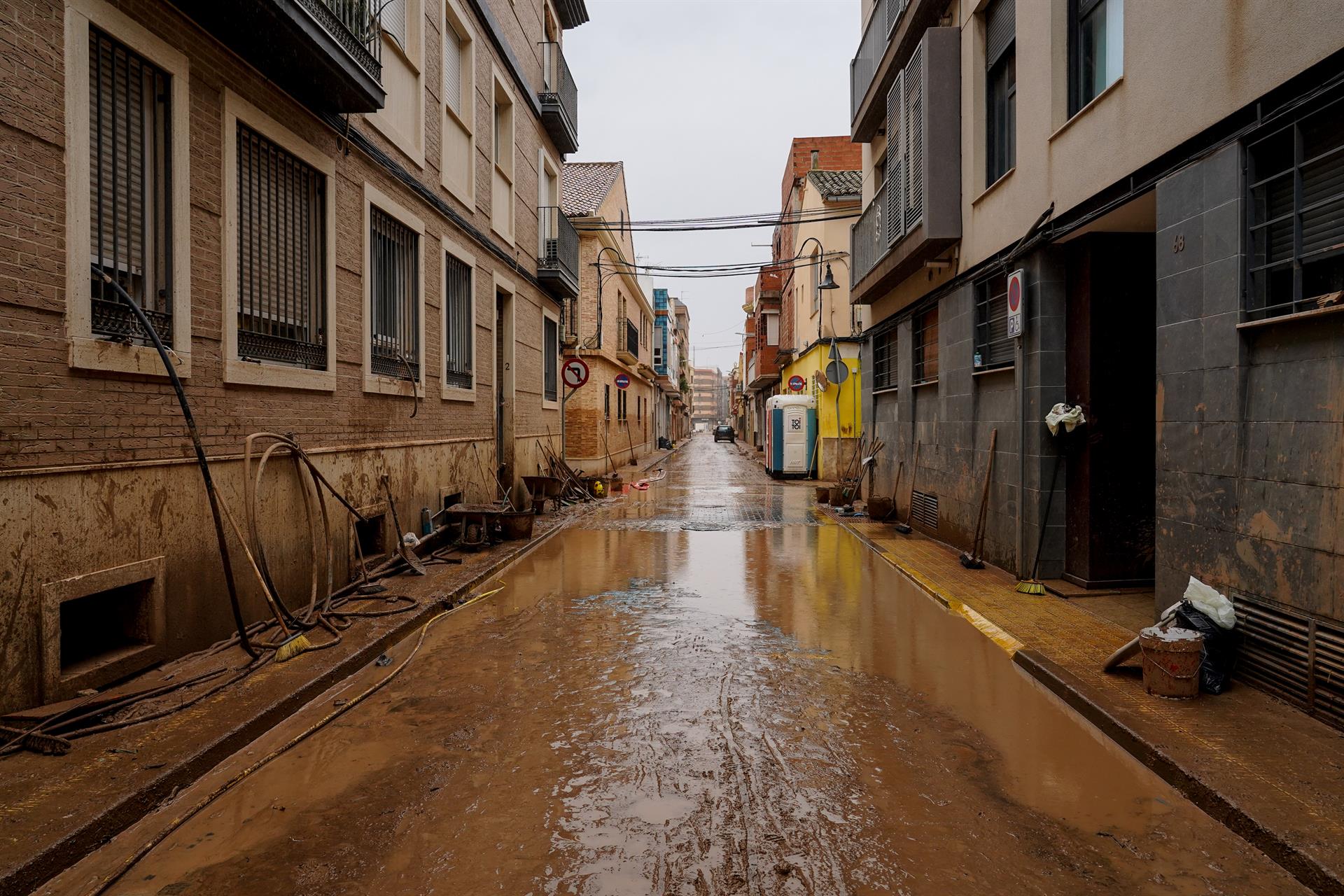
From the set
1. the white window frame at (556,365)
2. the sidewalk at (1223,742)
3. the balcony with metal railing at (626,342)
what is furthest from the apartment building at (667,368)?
the sidewalk at (1223,742)

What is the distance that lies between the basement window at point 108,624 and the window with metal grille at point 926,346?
10.2m

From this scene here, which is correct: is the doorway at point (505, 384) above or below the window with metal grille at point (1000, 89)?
below

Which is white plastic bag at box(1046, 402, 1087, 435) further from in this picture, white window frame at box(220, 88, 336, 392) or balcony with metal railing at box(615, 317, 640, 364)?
balcony with metal railing at box(615, 317, 640, 364)

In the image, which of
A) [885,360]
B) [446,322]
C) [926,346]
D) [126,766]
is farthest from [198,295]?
[885,360]

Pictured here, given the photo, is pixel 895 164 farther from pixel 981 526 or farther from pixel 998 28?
pixel 981 526

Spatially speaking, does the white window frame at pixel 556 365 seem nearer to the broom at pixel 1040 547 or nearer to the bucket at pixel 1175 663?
the broom at pixel 1040 547

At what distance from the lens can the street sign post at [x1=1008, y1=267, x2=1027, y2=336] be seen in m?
8.23

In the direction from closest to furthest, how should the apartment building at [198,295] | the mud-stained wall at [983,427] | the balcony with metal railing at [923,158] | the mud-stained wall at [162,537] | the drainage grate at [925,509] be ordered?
the mud-stained wall at [162,537], the apartment building at [198,295], the mud-stained wall at [983,427], the balcony with metal railing at [923,158], the drainage grate at [925,509]

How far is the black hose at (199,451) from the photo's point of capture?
4.71 metres

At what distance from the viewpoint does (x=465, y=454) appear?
11883 mm

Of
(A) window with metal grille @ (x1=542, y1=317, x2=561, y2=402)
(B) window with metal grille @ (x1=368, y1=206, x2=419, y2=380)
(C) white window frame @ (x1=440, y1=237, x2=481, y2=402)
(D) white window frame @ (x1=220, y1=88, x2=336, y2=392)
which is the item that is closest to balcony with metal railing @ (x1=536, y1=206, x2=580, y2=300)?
(A) window with metal grille @ (x1=542, y1=317, x2=561, y2=402)

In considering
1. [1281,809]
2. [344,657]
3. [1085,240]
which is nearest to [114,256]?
[344,657]

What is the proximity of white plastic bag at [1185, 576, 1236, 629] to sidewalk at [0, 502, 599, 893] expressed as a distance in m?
5.53

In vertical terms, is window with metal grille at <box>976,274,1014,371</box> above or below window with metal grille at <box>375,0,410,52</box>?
below
